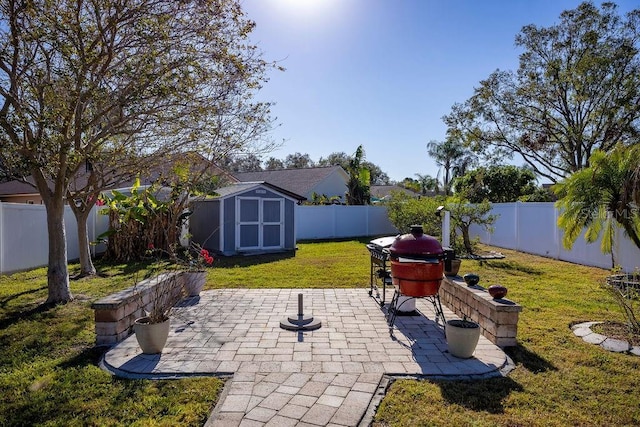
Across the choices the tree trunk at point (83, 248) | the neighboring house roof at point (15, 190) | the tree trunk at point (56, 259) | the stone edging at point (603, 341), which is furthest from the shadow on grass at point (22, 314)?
the neighboring house roof at point (15, 190)

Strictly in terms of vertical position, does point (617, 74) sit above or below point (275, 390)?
above

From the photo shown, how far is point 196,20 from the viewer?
22.1 ft

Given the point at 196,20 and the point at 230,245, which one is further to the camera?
the point at 230,245

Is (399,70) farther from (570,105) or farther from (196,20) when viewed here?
(570,105)

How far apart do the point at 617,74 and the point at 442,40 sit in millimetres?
10173

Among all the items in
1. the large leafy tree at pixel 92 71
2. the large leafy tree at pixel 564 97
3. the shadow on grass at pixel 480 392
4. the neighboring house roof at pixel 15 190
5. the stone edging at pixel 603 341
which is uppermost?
the large leafy tree at pixel 564 97

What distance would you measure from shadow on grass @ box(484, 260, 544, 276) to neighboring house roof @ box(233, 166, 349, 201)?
16401mm

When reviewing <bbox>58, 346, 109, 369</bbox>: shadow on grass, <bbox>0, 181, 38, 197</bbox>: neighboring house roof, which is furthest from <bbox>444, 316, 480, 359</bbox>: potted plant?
<bbox>0, 181, 38, 197</bbox>: neighboring house roof

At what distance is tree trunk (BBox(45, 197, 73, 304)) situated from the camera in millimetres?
6617

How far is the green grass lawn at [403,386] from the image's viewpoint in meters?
3.15

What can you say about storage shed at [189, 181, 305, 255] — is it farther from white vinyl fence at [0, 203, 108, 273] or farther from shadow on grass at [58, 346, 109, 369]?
shadow on grass at [58, 346, 109, 369]

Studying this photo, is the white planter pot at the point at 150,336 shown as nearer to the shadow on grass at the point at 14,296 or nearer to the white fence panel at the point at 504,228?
the shadow on grass at the point at 14,296

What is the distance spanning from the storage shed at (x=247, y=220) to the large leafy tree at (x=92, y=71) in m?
6.32

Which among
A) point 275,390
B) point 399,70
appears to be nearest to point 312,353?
point 275,390
